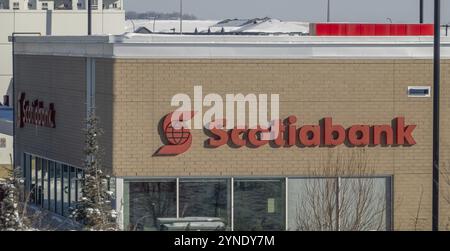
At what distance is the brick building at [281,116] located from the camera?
2792 cm

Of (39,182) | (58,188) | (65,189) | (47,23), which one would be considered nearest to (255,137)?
(65,189)

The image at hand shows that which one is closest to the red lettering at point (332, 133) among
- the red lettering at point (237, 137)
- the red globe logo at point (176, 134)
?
the red lettering at point (237, 137)

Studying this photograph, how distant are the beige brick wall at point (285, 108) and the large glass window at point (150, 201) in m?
0.30

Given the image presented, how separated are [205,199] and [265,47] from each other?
144 inches

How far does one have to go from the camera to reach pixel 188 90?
91.8ft

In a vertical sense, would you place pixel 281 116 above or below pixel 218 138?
above

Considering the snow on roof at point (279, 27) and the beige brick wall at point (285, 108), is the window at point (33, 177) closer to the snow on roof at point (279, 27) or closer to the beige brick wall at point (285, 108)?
the beige brick wall at point (285, 108)

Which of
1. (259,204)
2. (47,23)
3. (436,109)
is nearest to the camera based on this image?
(436,109)

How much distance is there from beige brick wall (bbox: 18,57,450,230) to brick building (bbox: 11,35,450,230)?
0.02 meters

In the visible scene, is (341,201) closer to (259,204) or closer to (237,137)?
(259,204)

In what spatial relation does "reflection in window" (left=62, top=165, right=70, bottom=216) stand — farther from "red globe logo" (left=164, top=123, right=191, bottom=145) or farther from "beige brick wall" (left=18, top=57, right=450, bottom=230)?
"red globe logo" (left=164, top=123, right=191, bottom=145)

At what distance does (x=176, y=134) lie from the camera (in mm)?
28125
